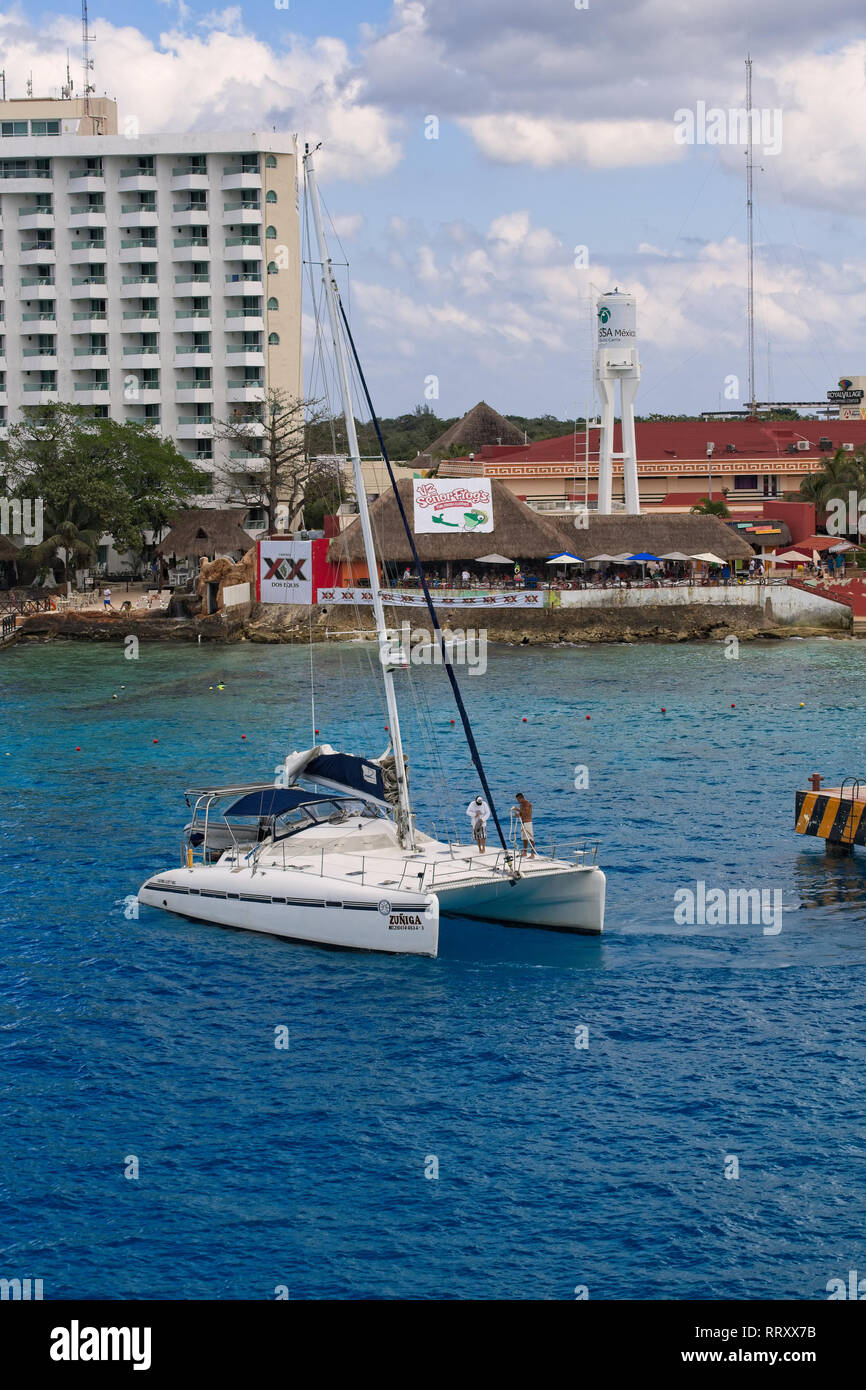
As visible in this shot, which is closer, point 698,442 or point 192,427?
point 192,427

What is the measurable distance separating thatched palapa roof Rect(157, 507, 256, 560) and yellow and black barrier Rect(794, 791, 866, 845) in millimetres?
64450

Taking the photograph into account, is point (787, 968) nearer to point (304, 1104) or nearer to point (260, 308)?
point (304, 1104)

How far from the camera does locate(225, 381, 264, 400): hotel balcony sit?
383ft

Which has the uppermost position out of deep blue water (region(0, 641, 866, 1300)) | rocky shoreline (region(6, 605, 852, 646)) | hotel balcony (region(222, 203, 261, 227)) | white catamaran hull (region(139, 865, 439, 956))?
hotel balcony (region(222, 203, 261, 227))

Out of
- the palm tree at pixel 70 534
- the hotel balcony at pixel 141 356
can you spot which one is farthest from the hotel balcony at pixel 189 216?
the palm tree at pixel 70 534

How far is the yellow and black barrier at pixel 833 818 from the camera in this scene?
36.8 m

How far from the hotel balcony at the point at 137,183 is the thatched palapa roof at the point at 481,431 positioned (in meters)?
32.1

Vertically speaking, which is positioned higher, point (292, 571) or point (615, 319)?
point (615, 319)

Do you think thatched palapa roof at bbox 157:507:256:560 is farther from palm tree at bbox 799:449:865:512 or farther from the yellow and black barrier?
the yellow and black barrier

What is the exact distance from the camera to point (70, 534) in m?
92.9

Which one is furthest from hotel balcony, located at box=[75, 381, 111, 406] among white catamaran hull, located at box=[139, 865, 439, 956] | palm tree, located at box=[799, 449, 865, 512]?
white catamaran hull, located at box=[139, 865, 439, 956]

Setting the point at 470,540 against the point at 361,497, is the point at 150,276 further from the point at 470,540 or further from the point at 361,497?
the point at 361,497

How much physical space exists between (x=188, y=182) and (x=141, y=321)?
1089cm

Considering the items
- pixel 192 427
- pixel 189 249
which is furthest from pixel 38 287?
pixel 192 427
